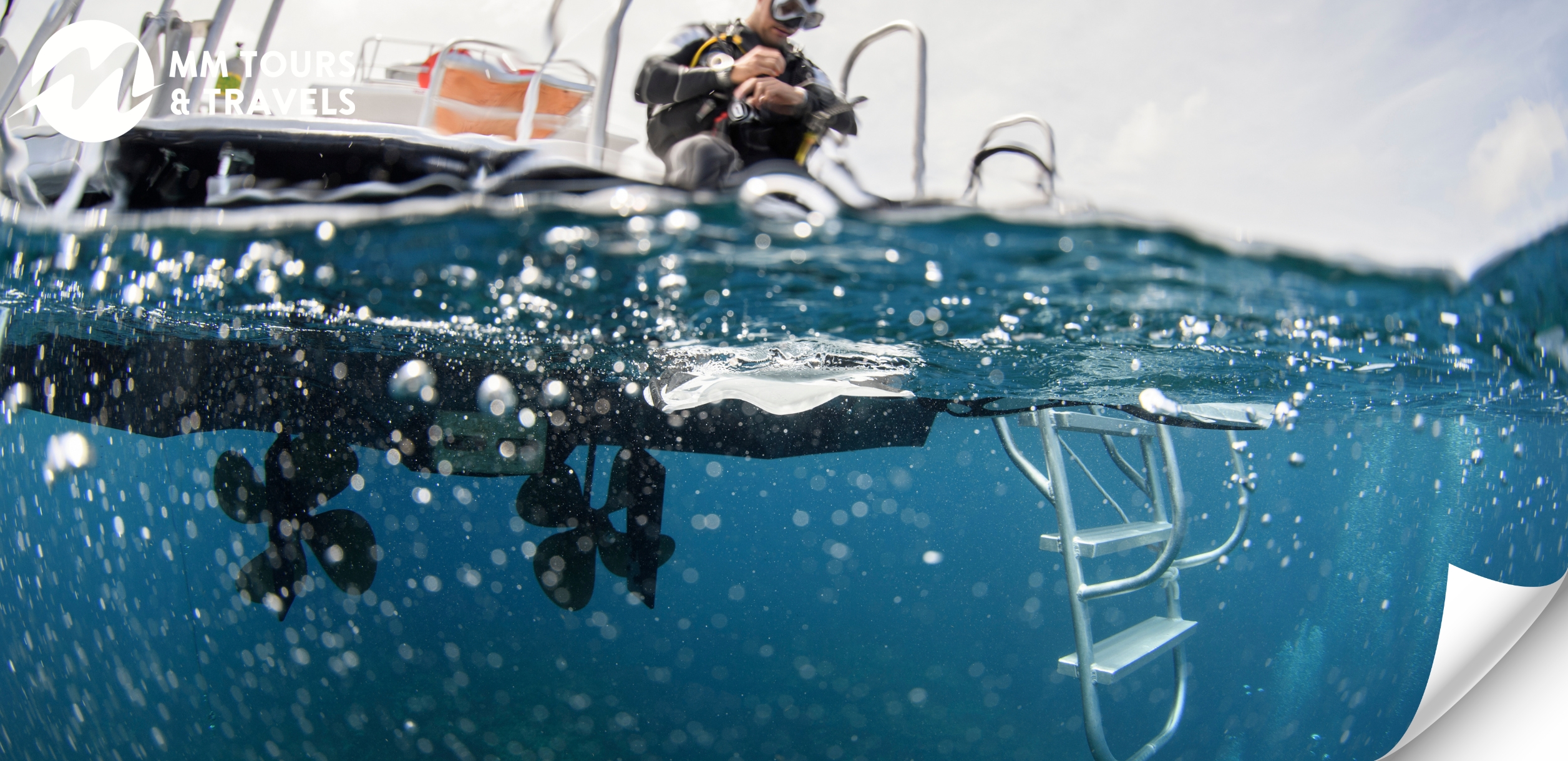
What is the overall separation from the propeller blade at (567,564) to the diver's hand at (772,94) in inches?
128

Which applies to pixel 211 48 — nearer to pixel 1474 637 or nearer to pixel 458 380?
pixel 458 380

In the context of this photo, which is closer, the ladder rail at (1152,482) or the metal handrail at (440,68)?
the metal handrail at (440,68)

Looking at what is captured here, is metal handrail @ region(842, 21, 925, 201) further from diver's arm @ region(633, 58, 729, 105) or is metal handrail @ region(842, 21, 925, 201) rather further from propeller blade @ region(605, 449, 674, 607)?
propeller blade @ region(605, 449, 674, 607)

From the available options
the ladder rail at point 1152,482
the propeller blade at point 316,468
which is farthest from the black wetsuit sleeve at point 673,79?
the ladder rail at point 1152,482

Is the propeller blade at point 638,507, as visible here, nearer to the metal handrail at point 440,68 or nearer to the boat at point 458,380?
the boat at point 458,380

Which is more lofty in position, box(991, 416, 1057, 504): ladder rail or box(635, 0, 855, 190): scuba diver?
box(635, 0, 855, 190): scuba diver

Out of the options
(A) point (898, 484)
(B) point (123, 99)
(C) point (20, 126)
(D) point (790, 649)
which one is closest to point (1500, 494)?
(B) point (123, 99)

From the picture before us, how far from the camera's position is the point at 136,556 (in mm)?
6688

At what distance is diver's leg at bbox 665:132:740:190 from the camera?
1.39m

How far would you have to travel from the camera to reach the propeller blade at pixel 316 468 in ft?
12.4

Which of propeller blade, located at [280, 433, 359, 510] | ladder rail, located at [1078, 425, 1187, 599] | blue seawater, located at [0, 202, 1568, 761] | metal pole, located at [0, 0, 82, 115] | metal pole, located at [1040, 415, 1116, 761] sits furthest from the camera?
propeller blade, located at [280, 433, 359, 510]

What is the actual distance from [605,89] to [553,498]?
3.07 m

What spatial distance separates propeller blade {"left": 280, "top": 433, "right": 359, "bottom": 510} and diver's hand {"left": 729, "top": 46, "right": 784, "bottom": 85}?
3597mm

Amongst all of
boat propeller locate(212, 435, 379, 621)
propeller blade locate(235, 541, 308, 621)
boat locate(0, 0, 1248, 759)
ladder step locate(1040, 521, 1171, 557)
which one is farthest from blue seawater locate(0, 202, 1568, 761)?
ladder step locate(1040, 521, 1171, 557)
